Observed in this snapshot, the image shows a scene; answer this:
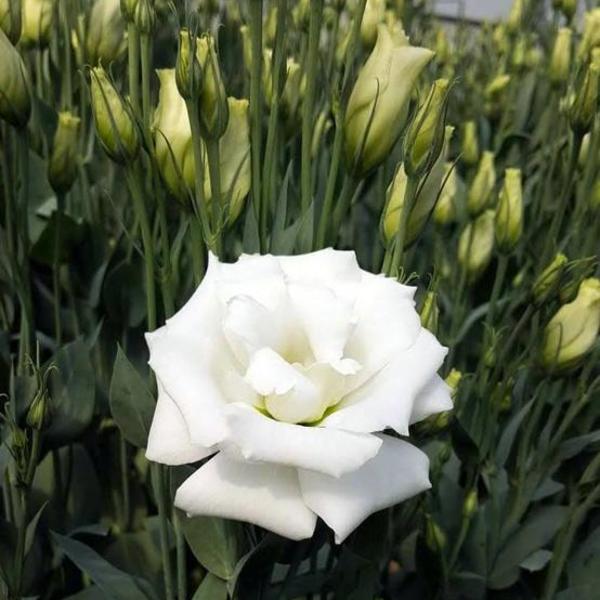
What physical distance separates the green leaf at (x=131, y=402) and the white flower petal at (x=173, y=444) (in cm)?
9

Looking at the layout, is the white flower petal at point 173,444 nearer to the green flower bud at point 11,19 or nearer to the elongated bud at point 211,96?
the elongated bud at point 211,96

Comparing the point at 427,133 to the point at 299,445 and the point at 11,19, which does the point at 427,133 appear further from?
the point at 11,19

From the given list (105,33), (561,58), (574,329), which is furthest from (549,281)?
(561,58)

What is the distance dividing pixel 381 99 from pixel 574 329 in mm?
201

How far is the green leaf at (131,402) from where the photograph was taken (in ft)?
1.53

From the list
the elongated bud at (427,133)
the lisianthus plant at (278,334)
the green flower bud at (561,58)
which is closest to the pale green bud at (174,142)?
the lisianthus plant at (278,334)

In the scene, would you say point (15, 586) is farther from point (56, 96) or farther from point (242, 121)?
point (56, 96)

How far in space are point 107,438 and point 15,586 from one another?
27cm

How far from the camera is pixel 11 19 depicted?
0.59m

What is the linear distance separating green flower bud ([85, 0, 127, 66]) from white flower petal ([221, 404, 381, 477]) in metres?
0.36

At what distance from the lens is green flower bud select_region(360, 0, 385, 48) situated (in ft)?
2.18

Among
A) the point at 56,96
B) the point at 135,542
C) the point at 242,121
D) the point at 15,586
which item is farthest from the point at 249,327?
the point at 56,96

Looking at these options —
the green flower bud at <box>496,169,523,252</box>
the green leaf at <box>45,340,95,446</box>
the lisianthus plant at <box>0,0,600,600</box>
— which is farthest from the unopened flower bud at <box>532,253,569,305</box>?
the green leaf at <box>45,340,95,446</box>

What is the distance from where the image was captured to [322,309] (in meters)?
0.38
